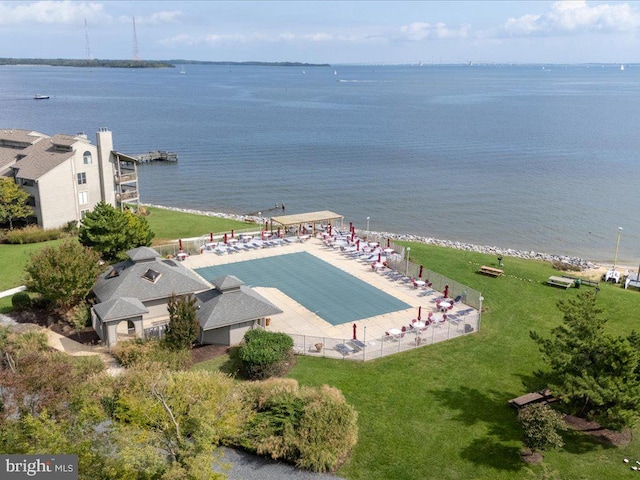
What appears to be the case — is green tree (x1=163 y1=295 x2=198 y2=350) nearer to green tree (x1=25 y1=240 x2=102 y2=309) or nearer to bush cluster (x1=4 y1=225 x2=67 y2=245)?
green tree (x1=25 y1=240 x2=102 y2=309)

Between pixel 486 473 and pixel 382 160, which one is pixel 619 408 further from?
pixel 382 160

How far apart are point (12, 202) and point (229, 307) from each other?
3190 cm

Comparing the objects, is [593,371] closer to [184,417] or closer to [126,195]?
[184,417]

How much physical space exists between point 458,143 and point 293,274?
85.4 metres

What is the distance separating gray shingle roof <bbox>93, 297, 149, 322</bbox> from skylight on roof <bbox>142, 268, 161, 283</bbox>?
264 centimetres

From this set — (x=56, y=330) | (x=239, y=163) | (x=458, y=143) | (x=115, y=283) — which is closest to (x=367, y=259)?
(x=115, y=283)

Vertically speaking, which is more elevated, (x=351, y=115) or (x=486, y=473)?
(x=351, y=115)

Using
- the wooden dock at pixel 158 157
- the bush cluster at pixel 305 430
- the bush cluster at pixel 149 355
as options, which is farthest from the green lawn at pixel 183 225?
the wooden dock at pixel 158 157

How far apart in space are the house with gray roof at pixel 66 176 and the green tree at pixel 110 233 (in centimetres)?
1273

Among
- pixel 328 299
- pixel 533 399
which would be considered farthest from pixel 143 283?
pixel 533 399

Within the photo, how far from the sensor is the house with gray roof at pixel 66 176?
4872cm

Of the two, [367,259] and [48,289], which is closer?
[48,289]

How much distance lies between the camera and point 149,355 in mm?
25125

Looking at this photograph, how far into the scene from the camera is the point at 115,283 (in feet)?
99.6
